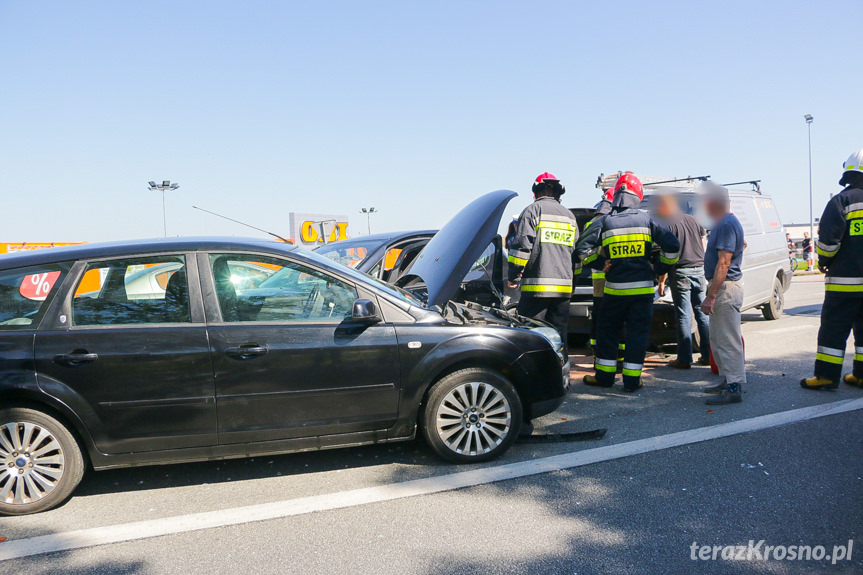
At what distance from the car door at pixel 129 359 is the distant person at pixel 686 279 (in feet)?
15.9

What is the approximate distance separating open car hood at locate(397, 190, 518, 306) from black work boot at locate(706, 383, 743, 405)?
244 cm

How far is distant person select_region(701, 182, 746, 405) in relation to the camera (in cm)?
510

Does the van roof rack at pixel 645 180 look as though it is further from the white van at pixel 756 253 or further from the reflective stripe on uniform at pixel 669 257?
the reflective stripe on uniform at pixel 669 257

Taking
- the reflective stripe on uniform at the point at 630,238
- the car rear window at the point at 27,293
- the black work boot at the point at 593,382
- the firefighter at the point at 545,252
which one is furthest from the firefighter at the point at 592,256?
the car rear window at the point at 27,293

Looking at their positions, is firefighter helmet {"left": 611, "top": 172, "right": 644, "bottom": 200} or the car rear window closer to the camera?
the car rear window

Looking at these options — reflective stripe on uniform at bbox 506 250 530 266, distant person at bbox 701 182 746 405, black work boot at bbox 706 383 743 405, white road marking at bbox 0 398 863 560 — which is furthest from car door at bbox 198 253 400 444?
distant person at bbox 701 182 746 405

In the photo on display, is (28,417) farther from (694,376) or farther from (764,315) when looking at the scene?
A: (764,315)

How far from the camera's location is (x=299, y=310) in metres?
3.70

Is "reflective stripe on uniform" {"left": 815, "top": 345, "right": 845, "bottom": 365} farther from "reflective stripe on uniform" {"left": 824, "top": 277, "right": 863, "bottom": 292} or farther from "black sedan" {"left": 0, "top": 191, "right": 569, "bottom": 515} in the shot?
"black sedan" {"left": 0, "top": 191, "right": 569, "bottom": 515}

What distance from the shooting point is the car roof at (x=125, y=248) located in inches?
138

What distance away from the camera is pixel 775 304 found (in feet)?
31.3

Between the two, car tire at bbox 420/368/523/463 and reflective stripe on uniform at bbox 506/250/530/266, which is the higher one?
reflective stripe on uniform at bbox 506/250/530/266

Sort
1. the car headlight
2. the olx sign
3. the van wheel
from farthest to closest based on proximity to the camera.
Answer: the olx sign, the van wheel, the car headlight

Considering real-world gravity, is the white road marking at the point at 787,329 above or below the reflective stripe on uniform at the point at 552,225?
below
